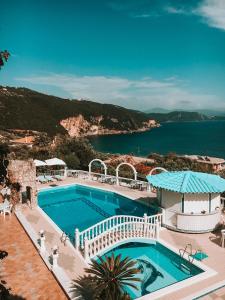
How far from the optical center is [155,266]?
411 inches

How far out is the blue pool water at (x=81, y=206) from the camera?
15186 mm

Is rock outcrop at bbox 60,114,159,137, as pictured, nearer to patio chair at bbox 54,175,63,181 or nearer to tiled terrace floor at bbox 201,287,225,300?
patio chair at bbox 54,175,63,181

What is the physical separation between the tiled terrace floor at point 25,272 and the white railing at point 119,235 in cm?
169

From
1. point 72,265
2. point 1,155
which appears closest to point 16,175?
point 72,265

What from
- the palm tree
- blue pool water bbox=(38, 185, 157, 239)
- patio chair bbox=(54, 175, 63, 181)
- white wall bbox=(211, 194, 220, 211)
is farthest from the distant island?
the palm tree

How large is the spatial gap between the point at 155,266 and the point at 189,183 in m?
3.73

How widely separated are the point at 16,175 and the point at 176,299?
34.1 ft

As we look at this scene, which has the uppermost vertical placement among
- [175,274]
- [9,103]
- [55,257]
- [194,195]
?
[9,103]

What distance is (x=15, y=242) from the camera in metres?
11.3

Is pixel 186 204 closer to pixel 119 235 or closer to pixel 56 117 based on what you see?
pixel 119 235

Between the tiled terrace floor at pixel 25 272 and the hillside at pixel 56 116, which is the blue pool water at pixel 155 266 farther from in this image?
the hillside at pixel 56 116

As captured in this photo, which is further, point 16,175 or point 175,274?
point 16,175

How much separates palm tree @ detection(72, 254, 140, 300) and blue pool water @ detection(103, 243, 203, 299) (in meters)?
1.41

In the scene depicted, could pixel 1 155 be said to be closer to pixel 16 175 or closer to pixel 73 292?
pixel 73 292
